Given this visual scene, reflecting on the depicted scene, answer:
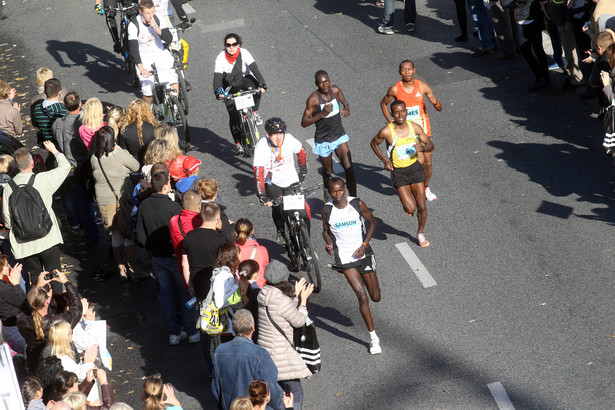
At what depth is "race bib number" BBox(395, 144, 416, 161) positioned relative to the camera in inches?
411

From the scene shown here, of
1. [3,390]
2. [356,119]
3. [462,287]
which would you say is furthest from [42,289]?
[356,119]

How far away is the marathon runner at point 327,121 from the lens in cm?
1098

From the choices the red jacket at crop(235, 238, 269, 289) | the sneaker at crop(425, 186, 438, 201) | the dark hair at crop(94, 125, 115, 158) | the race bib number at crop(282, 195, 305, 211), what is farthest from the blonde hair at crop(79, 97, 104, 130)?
the sneaker at crop(425, 186, 438, 201)

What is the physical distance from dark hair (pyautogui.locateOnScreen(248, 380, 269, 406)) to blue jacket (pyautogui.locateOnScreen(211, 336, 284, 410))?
427 millimetres

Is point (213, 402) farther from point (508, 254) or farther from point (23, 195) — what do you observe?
point (508, 254)

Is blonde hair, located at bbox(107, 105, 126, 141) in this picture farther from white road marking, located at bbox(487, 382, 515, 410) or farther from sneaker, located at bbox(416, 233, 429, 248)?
white road marking, located at bbox(487, 382, 515, 410)

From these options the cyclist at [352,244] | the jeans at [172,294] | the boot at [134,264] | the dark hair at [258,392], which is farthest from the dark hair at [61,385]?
the boot at [134,264]

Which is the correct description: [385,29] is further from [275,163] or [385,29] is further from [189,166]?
[189,166]

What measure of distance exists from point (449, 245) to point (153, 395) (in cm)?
508

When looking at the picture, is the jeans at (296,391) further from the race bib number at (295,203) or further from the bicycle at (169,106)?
the bicycle at (169,106)

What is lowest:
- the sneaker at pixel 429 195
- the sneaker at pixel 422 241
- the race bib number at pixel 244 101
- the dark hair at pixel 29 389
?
the sneaker at pixel 422 241

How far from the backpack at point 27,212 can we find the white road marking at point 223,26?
9.45 meters

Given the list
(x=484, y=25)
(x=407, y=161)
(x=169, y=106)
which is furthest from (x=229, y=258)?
(x=484, y=25)

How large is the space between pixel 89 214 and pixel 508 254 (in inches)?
225
